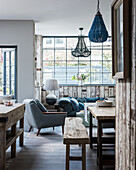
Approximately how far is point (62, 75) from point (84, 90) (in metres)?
0.99

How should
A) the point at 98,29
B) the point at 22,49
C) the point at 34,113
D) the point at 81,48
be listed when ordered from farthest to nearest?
the point at 81,48, the point at 22,49, the point at 34,113, the point at 98,29

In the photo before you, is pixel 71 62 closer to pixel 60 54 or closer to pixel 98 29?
pixel 60 54

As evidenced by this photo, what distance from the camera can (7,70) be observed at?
6262 millimetres

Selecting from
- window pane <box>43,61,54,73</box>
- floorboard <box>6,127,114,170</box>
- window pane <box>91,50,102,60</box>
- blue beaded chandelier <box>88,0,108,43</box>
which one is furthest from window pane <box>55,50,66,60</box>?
blue beaded chandelier <box>88,0,108,43</box>

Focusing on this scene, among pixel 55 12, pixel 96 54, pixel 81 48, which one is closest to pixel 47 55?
pixel 96 54

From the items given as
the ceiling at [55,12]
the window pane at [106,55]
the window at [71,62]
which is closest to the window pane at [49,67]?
the window at [71,62]

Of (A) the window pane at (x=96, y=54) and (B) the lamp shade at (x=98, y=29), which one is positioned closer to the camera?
(B) the lamp shade at (x=98, y=29)

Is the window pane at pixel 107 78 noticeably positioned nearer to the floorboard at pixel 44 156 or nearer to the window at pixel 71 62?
the window at pixel 71 62

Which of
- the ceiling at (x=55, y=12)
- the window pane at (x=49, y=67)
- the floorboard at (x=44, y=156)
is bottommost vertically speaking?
the floorboard at (x=44, y=156)

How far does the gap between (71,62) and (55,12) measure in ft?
10.0

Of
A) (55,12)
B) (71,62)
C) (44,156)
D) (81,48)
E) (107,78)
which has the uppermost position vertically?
(55,12)

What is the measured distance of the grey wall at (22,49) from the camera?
19.6ft

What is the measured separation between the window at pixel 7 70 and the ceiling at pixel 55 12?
883 mm

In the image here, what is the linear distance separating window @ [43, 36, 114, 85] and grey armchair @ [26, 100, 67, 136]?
3109 millimetres
